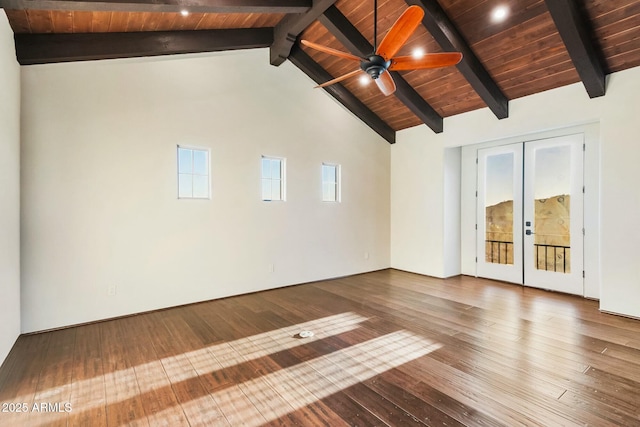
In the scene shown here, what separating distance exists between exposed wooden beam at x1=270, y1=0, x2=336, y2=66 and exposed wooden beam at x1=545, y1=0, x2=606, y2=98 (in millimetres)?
2398

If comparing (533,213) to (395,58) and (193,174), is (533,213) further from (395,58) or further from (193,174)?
(193,174)

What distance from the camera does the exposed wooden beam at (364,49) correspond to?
13.3ft

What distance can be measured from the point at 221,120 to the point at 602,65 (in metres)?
5.12

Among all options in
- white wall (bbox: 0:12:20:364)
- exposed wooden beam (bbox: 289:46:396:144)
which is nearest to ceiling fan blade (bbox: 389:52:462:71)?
exposed wooden beam (bbox: 289:46:396:144)

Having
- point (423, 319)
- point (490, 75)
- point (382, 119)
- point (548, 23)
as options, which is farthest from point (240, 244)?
point (548, 23)

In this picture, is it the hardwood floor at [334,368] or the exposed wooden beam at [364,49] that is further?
the exposed wooden beam at [364,49]

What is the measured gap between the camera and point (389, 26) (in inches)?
163

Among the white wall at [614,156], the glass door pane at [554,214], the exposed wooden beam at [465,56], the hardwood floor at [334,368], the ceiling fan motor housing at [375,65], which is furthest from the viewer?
the glass door pane at [554,214]

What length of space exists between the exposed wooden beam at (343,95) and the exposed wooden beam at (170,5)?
1.35 m

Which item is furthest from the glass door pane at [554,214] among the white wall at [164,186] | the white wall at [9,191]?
the white wall at [9,191]

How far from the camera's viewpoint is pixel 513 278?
5.50 meters

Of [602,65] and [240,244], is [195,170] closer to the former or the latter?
[240,244]

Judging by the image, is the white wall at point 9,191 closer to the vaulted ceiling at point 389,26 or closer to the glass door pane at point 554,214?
the vaulted ceiling at point 389,26

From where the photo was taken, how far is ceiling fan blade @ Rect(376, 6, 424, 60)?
2.22 m
